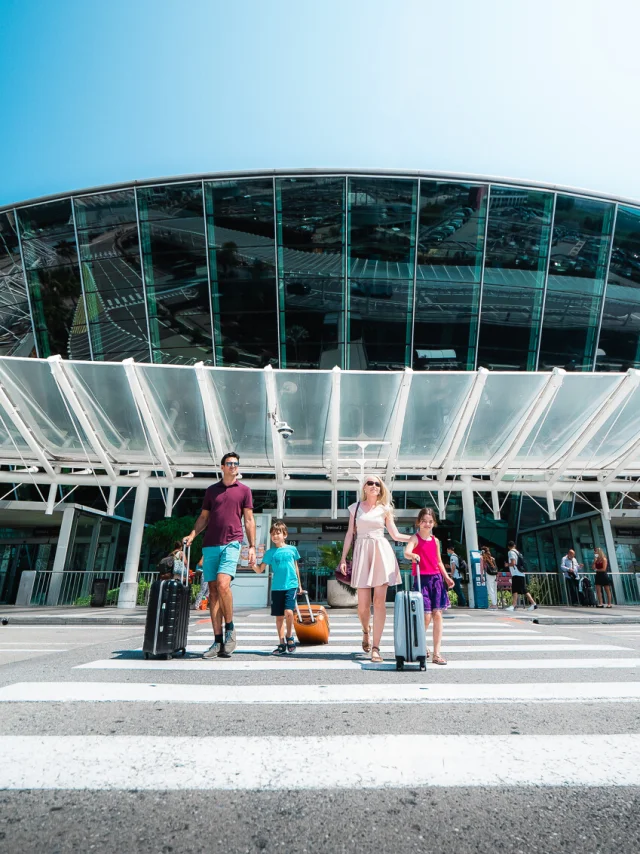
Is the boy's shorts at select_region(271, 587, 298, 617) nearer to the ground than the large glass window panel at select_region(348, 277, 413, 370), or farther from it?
nearer to the ground

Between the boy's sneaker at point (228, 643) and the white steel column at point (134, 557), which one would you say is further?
the white steel column at point (134, 557)

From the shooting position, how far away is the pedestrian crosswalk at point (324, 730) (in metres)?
2.10

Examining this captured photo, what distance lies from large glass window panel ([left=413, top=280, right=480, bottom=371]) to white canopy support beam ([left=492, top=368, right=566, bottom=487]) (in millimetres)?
8077

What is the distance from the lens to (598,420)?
51.5 ft

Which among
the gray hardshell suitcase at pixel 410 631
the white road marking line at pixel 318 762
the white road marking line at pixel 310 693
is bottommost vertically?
the white road marking line at pixel 318 762

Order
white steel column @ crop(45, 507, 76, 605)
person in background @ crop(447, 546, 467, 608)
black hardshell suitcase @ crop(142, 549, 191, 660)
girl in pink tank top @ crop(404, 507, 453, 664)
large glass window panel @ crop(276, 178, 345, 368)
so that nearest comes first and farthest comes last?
black hardshell suitcase @ crop(142, 549, 191, 660) < girl in pink tank top @ crop(404, 507, 453, 664) < white steel column @ crop(45, 507, 76, 605) < person in background @ crop(447, 546, 467, 608) < large glass window panel @ crop(276, 178, 345, 368)

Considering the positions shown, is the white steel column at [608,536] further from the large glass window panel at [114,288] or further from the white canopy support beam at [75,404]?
the large glass window panel at [114,288]

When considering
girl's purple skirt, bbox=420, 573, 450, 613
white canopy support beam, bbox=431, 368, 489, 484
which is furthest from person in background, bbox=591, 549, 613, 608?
girl's purple skirt, bbox=420, 573, 450, 613

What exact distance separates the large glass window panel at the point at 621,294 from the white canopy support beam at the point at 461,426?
12.6 metres

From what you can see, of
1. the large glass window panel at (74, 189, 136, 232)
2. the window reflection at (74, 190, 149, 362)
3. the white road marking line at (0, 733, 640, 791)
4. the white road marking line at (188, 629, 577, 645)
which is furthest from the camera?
the window reflection at (74, 190, 149, 362)

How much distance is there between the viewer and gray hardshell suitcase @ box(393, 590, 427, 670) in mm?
4941

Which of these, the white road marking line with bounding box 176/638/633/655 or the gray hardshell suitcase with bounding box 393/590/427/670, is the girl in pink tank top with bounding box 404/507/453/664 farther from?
the white road marking line with bounding box 176/638/633/655

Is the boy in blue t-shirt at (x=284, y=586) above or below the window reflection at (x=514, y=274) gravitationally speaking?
below

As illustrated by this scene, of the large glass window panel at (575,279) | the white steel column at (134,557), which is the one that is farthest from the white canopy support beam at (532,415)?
the white steel column at (134,557)
